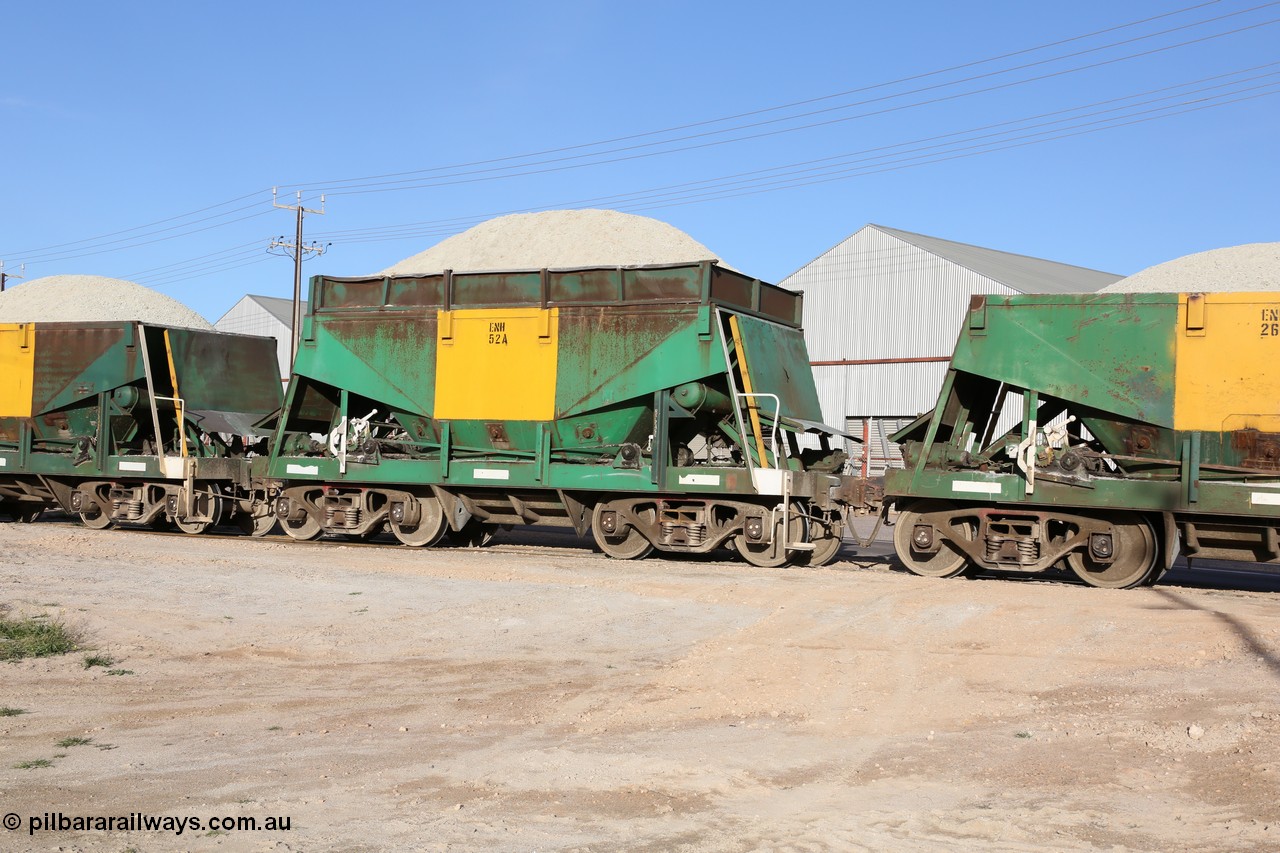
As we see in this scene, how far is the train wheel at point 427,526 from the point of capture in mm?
16812

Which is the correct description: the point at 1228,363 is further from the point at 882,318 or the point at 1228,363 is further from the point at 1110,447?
the point at 882,318

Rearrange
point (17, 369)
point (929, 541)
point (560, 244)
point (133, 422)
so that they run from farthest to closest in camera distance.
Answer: point (560, 244), point (17, 369), point (133, 422), point (929, 541)

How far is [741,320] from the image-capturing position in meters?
15.0

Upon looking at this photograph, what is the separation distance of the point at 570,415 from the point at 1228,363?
25.7 feet

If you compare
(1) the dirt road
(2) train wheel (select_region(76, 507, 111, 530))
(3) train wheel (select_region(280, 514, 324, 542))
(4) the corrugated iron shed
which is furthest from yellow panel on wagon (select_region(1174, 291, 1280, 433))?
(4) the corrugated iron shed

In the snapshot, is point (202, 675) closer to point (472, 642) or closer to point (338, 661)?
point (338, 661)

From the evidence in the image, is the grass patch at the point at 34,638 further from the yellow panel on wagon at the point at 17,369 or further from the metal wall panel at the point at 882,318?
the metal wall panel at the point at 882,318

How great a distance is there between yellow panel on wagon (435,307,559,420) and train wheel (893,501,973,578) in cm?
485

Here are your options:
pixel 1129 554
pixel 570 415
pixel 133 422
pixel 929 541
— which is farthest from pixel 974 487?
pixel 133 422

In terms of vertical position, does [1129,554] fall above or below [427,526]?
above

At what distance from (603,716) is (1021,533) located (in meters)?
7.91

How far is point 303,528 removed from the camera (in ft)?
59.0

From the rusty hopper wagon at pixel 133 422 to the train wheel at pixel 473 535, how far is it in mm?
2994

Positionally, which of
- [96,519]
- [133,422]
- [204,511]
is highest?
[133,422]
